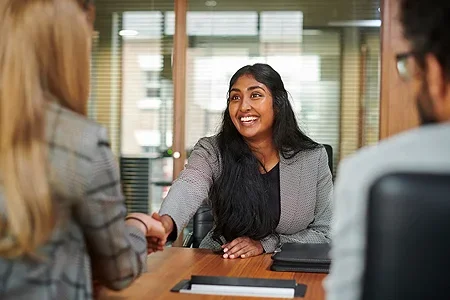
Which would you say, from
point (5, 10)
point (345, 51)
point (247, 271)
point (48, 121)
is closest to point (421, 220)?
point (48, 121)

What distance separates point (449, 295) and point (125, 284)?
75cm

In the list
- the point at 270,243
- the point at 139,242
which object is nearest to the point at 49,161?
the point at 139,242

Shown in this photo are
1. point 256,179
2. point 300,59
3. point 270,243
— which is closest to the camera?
point 270,243

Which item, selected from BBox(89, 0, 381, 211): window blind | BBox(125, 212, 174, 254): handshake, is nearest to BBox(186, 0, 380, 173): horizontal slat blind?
BBox(89, 0, 381, 211): window blind

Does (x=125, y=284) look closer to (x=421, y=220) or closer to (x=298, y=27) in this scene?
(x=421, y=220)

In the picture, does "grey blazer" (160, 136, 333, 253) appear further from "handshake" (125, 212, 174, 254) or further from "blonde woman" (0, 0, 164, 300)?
"blonde woman" (0, 0, 164, 300)

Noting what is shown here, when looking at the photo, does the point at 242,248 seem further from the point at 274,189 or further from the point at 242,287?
the point at 242,287

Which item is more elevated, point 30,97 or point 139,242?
point 30,97

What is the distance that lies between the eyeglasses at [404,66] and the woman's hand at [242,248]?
142cm

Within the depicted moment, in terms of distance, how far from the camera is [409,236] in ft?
3.15

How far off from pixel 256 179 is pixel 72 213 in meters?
1.63

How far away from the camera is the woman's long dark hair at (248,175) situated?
2785 mm

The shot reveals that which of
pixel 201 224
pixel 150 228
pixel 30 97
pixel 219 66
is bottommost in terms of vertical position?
pixel 201 224

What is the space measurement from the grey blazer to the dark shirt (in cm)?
3
